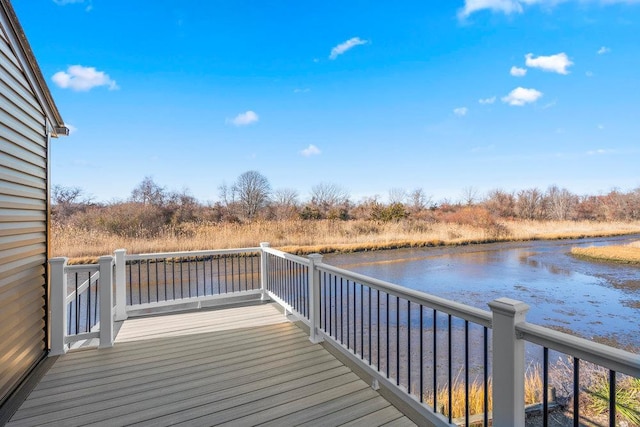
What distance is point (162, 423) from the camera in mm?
1920

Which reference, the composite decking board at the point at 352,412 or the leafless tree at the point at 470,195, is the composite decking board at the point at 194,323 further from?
the leafless tree at the point at 470,195

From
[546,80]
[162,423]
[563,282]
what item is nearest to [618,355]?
[162,423]

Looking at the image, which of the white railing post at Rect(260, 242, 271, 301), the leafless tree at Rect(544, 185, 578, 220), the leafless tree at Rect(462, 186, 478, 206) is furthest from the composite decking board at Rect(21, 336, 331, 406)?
the leafless tree at Rect(544, 185, 578, 220)

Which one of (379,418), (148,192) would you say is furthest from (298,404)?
(148,192)

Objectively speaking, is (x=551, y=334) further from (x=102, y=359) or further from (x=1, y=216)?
(x=102, y=359)

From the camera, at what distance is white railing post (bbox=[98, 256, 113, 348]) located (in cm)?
308

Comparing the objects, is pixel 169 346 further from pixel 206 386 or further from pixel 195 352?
pixel 206 386

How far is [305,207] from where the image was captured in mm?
20438

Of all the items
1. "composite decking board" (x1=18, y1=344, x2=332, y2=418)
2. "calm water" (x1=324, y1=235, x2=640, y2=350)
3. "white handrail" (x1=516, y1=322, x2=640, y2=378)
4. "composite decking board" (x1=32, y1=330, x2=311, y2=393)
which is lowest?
"calm water" (x1=324, y1=235, x2=640, y2=350)

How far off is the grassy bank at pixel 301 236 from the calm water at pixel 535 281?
146cm

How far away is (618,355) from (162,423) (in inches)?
90.8

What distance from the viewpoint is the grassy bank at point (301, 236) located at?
1016cm

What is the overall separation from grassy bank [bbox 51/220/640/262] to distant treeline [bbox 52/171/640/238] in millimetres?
1165

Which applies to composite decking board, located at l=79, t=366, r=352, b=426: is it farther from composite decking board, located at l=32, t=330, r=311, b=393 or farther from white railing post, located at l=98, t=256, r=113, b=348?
white railing post, located at l=98, t=256, r=113, b=348
